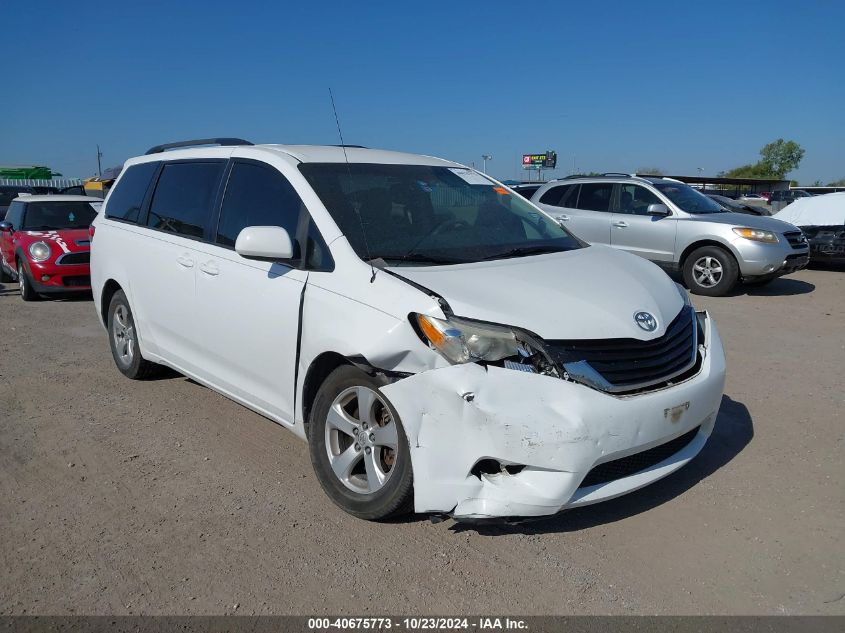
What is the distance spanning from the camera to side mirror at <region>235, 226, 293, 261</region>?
356 cm

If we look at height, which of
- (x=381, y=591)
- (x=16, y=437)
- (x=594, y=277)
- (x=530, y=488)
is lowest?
(x=16, y=437)

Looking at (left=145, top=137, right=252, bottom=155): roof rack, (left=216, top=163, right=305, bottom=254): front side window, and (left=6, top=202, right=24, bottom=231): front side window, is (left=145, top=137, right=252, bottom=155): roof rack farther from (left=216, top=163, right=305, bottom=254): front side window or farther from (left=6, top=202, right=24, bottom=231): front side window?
(left=6, top=202, right=24, bottom=231): front side window

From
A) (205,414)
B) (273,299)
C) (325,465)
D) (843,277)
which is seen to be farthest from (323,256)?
(843,277)

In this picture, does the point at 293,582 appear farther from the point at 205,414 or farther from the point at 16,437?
the point at 16,437

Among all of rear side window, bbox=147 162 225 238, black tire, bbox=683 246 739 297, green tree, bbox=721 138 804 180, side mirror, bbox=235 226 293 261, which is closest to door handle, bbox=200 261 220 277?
rear side window, bbox=147 162 225 238

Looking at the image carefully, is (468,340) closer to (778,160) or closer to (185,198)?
(185,198)

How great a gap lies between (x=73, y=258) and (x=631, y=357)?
9652 mm

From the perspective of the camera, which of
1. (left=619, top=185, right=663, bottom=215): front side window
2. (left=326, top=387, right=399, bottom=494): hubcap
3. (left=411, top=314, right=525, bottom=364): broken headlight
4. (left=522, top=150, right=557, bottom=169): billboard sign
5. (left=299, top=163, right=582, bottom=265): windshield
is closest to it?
(left=411, top=314, right=525, bottom=364): broken headlight

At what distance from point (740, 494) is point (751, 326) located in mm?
4857

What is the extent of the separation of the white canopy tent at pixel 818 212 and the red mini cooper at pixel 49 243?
466 inches

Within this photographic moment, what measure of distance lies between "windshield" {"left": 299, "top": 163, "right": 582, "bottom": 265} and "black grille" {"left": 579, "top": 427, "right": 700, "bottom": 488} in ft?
4.12

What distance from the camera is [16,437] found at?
462 centimetres

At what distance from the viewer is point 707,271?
1044 centimetres

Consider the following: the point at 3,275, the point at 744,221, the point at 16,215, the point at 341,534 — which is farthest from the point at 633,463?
the point at 3,275
